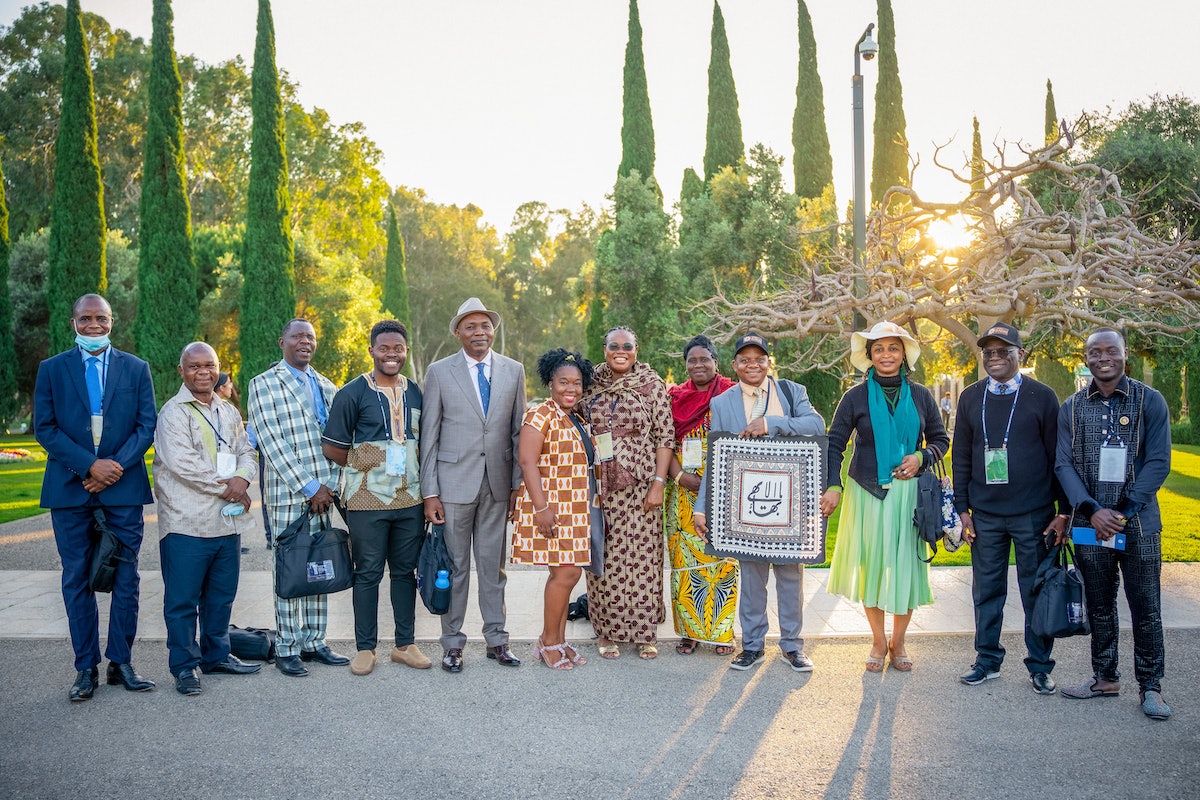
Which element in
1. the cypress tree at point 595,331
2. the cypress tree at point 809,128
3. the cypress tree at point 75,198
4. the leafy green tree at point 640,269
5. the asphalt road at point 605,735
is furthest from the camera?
the cypress tree at point 595,331

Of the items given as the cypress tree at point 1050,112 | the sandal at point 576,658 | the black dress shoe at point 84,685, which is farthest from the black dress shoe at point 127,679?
the cypress tree at point 1050,112

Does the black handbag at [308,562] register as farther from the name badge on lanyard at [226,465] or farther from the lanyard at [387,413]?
the lanyard at [387,413]

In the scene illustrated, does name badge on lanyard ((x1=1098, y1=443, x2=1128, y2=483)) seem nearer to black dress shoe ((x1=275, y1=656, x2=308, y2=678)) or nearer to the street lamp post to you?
black dress shoe ((x1=275, y1=656, x2=308, y2=678))

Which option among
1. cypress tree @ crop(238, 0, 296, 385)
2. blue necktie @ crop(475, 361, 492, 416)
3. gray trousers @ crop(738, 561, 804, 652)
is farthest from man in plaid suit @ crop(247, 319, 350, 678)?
cypress tree @ crop(238, 0, 296, 385)

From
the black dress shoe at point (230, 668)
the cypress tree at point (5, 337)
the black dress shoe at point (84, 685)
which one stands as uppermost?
the cypress tree at point (5, 337)

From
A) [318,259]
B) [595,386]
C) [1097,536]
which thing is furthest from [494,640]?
[318,259]

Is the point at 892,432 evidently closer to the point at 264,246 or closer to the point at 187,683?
the point at 187,683

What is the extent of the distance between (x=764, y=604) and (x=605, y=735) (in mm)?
1529

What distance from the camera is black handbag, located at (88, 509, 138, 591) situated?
4734 mm

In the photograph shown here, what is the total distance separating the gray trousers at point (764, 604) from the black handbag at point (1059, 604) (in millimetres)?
1267

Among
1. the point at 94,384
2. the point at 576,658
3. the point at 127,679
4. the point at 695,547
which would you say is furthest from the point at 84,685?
the point at 695,547

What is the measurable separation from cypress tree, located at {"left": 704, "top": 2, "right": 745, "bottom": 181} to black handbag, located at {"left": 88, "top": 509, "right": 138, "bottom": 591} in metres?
22.1

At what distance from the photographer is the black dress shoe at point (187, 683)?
479 cm

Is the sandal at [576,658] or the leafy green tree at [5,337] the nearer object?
the sandal at [576,658]
